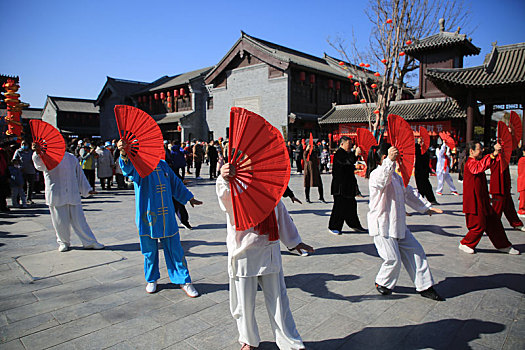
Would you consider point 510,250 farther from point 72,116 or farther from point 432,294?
point 72,116

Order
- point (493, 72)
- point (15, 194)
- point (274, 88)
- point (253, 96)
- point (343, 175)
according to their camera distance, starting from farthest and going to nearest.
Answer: point (253, 96), point (274, 88), point (493, 72), point (15, 194), point (343, 175)

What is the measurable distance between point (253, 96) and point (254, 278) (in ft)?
72.1

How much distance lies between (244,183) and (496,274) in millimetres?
3811

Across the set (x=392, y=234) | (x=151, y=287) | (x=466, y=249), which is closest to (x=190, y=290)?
(x=151, y=287)

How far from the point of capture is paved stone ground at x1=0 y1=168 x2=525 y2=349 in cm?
279

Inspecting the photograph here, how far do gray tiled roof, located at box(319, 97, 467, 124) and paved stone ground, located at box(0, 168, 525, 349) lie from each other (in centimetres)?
1444

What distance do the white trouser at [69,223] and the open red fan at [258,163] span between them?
407cm

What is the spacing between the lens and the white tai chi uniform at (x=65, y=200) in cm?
503

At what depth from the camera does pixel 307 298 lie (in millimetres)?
3512

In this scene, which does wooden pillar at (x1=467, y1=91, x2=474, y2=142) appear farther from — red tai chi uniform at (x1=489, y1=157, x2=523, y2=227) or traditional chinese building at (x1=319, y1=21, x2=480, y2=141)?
red tai chi uniform at (x1=489, y1=157, x2=523, y2=227)

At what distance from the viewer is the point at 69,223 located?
17.0 ft

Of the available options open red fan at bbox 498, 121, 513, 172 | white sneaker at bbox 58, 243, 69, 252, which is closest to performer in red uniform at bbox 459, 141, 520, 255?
open red fan at bbox 498, 121, 513, 172

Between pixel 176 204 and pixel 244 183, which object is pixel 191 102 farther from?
pixel 244 183

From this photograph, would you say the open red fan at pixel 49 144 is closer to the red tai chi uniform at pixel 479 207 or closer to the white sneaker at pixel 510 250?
the red tai chi uniform at pixel 479 207
